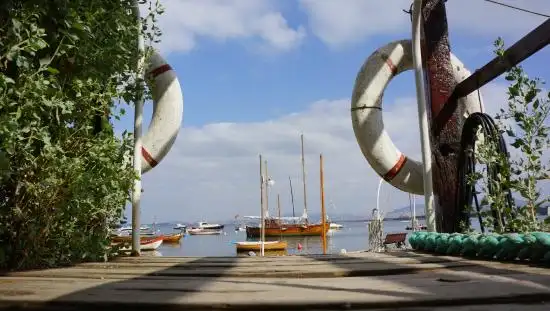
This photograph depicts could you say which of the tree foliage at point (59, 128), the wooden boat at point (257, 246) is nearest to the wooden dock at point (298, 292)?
the tree foliage at point (59, 128)

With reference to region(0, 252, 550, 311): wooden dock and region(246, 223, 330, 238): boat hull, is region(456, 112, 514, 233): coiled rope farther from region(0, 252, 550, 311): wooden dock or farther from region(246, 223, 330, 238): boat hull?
region(246, 223, 330, 238): boat hull

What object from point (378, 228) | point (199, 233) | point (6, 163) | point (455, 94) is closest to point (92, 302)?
point (6, 163)

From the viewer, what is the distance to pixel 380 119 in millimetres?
6184

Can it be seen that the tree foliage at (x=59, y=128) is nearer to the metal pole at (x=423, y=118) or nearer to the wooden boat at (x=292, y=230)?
the metal pole at (x=423, y=118)

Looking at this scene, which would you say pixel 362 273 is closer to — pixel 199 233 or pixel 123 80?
pixel 123 80

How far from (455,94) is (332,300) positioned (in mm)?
4394

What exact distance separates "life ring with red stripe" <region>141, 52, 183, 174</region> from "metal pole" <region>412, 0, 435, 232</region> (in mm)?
2756

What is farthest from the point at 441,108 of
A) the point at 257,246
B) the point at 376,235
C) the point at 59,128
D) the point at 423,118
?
the point at 257,246

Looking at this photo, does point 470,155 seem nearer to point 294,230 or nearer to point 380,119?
point 380,119

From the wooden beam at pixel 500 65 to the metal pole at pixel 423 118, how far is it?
0.16 m

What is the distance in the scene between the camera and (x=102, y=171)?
10.9ft

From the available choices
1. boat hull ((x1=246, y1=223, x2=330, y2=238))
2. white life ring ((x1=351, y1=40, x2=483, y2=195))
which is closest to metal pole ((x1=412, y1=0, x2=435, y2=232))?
white life ring ((x1=351, y1=40, x2=483, y2=195))

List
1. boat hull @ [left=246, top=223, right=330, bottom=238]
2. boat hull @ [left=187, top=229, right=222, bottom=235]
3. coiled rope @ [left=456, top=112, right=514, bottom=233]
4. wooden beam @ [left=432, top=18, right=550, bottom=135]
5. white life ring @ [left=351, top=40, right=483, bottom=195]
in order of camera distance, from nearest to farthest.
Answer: wooden beam @ [left=432, top=18, right=550, bottom=135], coiled rope @ [left=456, top=112, right=514, bottom=233], white life ring @ [left=351, top=40, right=483, bottom=195], boat hull @ [left=246, top=223, right=330, bottom=238], boat hull @ [left=187, top=229, right=222, bottom=235]

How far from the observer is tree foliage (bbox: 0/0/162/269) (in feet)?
8.24
